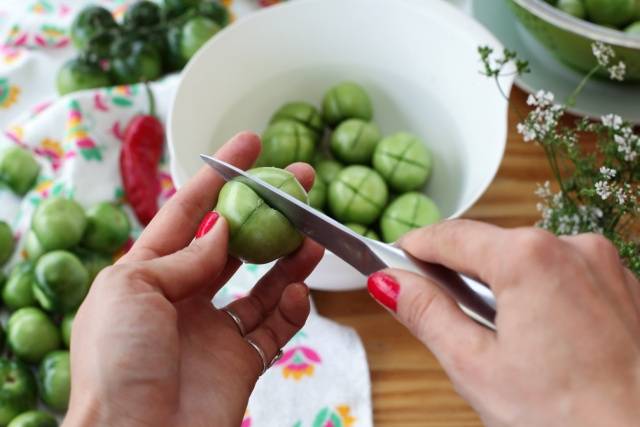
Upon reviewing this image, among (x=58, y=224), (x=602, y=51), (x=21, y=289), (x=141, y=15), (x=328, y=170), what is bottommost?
(x=21, y=289)

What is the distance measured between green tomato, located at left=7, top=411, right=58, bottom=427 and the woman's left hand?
0.42 meters

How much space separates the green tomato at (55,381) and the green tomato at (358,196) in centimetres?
59

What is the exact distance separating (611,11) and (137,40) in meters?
1.12

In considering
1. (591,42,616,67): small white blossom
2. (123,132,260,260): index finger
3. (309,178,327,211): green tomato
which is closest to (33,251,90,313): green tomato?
(123,132,260,260): index finger

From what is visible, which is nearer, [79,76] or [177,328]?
[177,328]

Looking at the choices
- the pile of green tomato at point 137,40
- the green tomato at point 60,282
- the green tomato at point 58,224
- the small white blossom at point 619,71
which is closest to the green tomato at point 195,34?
the pile of green tomato at point 137,40

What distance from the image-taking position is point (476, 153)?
1304 mm

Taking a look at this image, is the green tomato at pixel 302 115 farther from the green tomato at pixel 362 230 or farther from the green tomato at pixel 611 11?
the green tomato at pixel 611 11

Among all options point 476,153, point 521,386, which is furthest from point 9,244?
point 521,386

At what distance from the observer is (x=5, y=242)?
137cm

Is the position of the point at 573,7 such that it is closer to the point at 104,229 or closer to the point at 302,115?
the point at 302,115

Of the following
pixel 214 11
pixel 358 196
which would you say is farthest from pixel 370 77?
pixel 214 11

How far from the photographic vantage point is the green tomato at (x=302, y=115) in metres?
1.40

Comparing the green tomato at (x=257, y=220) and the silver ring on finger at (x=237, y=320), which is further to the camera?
the silver ring on finger at (x=237, y=320)
